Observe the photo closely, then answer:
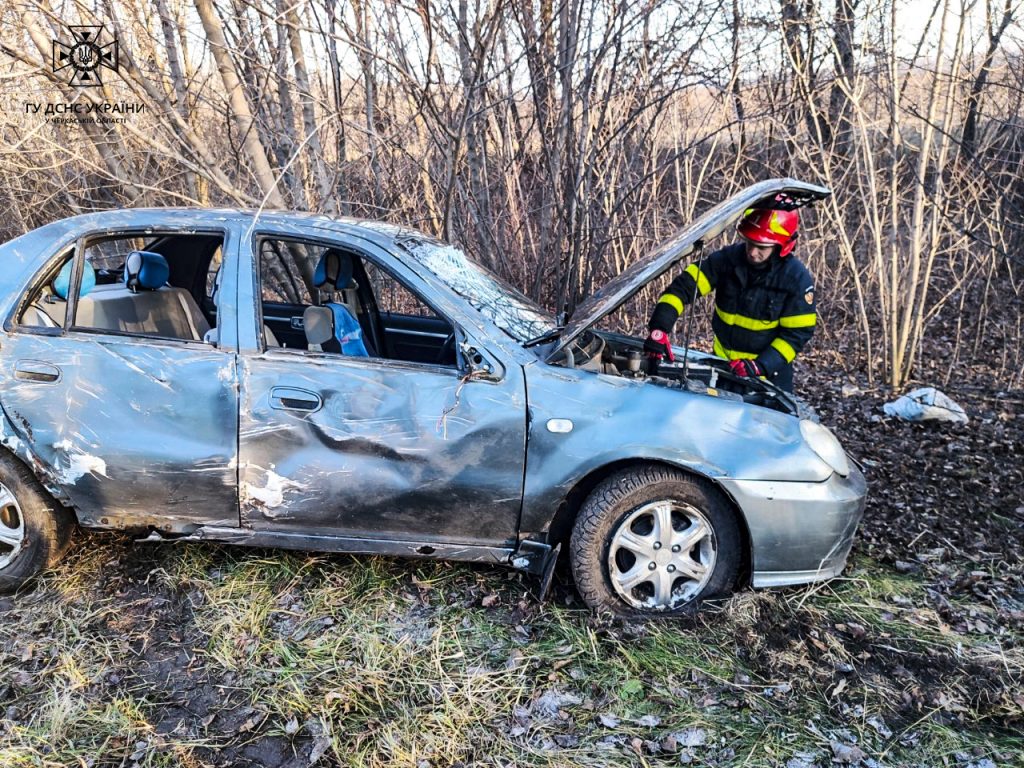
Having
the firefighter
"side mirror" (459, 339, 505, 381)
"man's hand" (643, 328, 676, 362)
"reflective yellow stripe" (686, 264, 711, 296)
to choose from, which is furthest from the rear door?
"reflective yellow stripe" (686, 264, 711, 296)

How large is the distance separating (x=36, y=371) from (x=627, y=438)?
2.59 m

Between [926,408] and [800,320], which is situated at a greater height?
[800,320]

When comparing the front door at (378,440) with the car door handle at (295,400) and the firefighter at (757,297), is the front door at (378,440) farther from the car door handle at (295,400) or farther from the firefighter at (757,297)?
the firefighter at (757,297)

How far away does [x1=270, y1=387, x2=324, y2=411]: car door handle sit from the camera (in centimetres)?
296

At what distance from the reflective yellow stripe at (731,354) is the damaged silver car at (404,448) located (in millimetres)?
1358

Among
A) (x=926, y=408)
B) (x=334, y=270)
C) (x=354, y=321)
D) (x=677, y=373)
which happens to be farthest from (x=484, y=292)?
(x=926, y=408)

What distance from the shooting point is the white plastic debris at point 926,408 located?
216 inches

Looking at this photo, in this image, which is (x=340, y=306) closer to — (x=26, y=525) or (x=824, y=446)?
(x=26, y=525)

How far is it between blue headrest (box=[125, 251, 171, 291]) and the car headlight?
128 inches

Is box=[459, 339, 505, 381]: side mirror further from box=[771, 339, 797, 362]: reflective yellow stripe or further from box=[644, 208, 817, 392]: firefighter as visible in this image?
box=[771, 339, 797, 362]: reflective yellow stripe

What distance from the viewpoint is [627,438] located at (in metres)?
2.95

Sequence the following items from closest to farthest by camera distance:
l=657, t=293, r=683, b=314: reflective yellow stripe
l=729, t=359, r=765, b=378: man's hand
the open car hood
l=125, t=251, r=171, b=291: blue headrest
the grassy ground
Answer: the grassy ground → the open car hood → l=125, t=251, r=171, b=291: blue headrest → l=729, t=359, r=765, b=378: man's hand → l=657, t=293, r=683, b=314: reflective yellow stripe

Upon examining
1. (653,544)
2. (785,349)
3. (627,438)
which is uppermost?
(785,349)

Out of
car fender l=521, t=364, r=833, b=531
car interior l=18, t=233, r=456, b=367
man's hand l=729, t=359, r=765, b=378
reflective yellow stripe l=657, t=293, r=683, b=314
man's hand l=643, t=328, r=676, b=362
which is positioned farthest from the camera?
reflective yellow stripe l=657, t=293, r=683, b=314
